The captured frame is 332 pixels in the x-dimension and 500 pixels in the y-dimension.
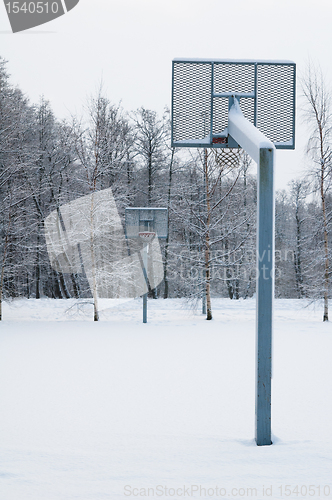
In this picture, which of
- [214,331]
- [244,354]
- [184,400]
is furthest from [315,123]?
[184,400]

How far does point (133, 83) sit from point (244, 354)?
17.5 metres

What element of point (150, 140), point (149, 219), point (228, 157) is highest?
point (150, 140)

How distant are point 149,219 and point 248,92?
799cm

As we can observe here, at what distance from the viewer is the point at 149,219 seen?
40.8 feet

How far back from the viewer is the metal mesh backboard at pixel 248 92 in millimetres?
4664

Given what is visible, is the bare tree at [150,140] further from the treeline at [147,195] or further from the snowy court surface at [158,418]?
the snowy court surface at [158,418]

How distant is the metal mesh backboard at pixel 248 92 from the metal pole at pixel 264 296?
1866 mm

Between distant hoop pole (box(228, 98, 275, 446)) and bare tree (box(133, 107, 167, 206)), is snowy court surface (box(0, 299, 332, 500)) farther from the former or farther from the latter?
bare tree (box(133, 107, 167, 206))

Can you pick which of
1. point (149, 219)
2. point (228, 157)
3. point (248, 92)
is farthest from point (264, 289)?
point (149, 219)

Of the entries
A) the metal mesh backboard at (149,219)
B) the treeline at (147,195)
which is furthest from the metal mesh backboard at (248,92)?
the metal mesh backboard at (149,219)

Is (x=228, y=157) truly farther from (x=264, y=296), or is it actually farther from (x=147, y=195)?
(x=147, y=195)

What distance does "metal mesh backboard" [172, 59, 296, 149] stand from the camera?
466 centimetres

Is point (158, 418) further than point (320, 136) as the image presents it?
No

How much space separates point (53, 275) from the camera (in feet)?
68.4
